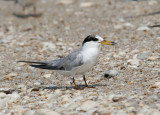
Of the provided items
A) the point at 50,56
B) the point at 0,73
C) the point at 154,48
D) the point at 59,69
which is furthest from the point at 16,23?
the point at 59,69

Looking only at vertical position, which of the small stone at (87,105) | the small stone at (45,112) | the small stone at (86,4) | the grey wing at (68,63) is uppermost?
the small stone at (86,4)

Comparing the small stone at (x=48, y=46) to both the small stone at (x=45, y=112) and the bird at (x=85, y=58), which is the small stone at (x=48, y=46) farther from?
the small stone at (x=45, y=112)

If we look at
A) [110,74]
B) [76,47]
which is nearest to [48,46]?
[76,47]

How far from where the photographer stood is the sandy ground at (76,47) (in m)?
4.37

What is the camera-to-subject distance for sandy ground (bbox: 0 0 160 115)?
437 cm

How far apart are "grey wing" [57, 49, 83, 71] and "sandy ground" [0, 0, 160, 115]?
1.19 ft

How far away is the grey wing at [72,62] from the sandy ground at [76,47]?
36 cm

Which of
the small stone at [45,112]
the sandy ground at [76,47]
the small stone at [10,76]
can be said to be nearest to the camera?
the small stone at [45,112]

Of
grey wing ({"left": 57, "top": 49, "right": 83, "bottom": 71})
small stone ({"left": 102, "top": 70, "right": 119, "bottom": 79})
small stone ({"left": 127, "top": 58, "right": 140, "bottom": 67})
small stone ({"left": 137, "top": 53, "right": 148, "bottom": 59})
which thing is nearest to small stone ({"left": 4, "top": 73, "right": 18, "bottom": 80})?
grey wing ({"left": 57, "top": 49, "right": 83, "bottom": 71})

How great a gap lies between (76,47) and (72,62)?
10.2 feet

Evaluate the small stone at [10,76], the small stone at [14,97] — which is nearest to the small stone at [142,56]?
the small stone at [10,76]

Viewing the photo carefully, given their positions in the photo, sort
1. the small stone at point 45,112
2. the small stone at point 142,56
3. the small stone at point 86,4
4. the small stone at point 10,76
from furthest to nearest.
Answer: the small stone at point 86,4 < the small stone at point 142,56 < the small stone at point 10,76 < the small stone at point 45,112

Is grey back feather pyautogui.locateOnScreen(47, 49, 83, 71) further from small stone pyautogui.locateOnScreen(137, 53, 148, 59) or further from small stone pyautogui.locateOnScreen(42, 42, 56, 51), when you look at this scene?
small stone pyautogui.locateOnScreen(42, 42, 56, 51)

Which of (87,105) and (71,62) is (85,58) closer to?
(71,62)
